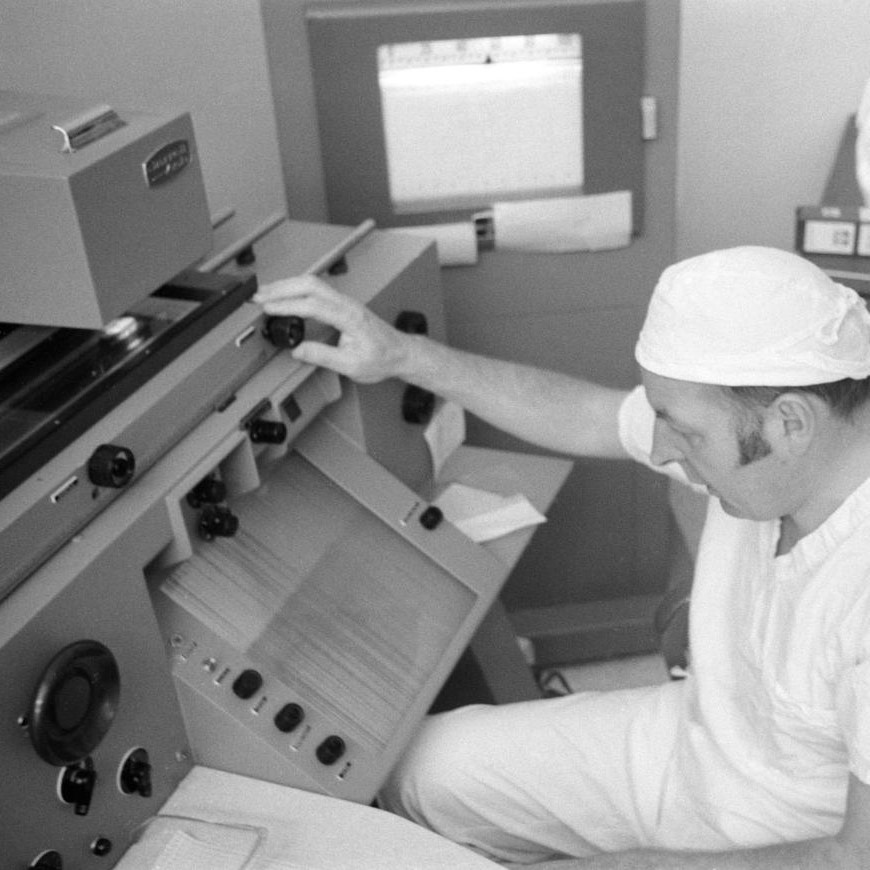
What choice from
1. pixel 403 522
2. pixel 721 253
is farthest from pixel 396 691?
pixel 721 253

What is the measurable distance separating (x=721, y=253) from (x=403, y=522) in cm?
67

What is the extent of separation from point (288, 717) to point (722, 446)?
638 millimetres

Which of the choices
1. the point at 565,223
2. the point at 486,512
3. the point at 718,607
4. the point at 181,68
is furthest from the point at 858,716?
the point at 181,68

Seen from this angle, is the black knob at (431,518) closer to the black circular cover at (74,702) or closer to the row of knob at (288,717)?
the row of knob at (288,717)

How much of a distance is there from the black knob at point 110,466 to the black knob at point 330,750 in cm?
44

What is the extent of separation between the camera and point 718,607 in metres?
1.69

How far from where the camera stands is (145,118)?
146 cm

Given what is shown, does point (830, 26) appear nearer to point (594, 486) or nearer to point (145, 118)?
point (594, 486)

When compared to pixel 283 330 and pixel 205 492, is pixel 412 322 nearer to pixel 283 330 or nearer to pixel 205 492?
pixel 283 330

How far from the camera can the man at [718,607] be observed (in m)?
1.39

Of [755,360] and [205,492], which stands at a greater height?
[755,360]

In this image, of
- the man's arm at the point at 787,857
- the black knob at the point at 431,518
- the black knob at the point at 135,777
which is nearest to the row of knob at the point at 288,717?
the black knob at the point at 135,777

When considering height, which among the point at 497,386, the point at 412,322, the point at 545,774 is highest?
the point at 412,322

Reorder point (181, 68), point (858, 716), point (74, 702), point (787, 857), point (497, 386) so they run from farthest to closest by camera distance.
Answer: point (181, 68)
point (497, 386)
point (787, 857)
point (858, 716)
point (74, 702)
